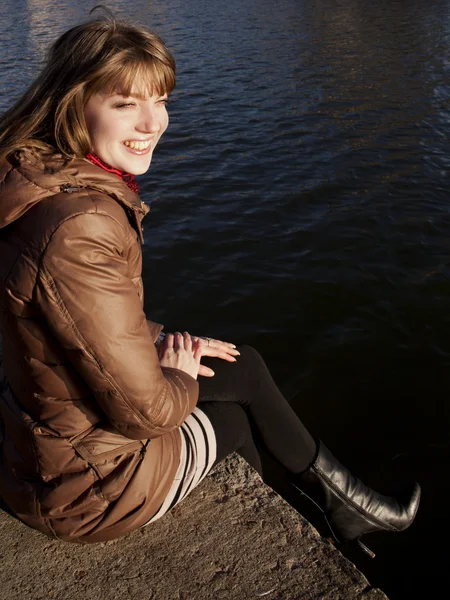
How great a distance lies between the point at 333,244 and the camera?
6.95m

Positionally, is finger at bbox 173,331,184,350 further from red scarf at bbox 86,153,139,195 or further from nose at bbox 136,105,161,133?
nose at bbox 136,105,161,133

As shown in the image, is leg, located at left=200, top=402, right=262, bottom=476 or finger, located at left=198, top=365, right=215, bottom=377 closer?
leg, located at left=200, top=402, right=262, bottom=476

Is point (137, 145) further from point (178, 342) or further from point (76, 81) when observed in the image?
point (178, 342)

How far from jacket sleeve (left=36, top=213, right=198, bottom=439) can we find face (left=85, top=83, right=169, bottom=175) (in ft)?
1.62

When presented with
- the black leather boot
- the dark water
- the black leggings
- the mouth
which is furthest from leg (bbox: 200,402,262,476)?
the dark water

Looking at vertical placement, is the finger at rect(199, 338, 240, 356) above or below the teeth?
below

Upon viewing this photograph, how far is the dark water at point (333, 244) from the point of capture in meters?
4.53

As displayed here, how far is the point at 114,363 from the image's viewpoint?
1876 mm

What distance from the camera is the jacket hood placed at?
1821 mm

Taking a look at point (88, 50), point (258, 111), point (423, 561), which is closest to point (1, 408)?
point (88, 50)

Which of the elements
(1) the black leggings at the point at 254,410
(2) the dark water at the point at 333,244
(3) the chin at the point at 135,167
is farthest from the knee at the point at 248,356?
(2) the dark water at the point at 333,244

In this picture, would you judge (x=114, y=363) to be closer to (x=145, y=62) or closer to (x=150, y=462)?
(x=150, y=462)

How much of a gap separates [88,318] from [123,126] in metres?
0.83

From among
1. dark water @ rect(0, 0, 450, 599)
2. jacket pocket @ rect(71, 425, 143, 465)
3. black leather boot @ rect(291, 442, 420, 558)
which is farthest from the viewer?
dark water @ rect(0, 0, 450, 599)
